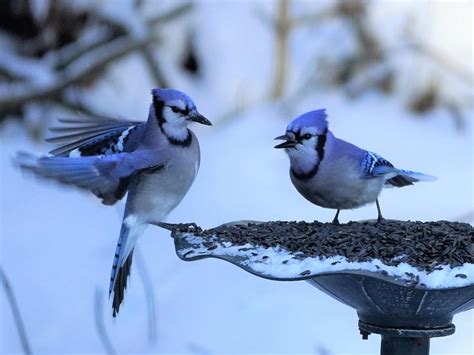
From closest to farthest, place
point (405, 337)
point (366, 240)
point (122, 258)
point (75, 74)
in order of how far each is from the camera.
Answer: point (366, 240)
point (405, 337)
point (122, 258)
point (75, 74)

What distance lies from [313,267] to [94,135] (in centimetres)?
88

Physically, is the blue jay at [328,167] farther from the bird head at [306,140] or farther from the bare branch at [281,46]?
the bare branch at [281,46]

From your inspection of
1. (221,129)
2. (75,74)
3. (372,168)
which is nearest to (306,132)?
(372,168)

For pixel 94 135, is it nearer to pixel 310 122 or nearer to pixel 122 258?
pixel 122 258

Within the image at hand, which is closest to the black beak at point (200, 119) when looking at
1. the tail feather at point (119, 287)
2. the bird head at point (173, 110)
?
the bird head at point (173, 110)

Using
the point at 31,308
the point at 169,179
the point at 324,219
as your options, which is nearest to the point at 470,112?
the point at 324,219

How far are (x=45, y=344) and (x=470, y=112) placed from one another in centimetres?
308

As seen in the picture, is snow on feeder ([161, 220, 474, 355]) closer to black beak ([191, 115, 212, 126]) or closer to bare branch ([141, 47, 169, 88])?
black beak ([191, 115, 212, 126])

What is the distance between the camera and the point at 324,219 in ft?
12.9

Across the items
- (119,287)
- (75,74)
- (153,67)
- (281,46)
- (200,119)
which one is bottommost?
(119,287)

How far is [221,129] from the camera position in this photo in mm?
5633

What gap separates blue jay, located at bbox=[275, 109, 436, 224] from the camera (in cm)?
209

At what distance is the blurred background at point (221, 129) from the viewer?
352 centimetres

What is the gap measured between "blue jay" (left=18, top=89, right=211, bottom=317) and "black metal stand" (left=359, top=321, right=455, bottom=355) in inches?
20.3
